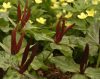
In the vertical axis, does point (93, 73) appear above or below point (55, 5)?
below

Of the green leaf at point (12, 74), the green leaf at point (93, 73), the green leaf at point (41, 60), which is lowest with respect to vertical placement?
the green leaf at point (93, 73)

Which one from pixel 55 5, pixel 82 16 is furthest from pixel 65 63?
pixel 55 5

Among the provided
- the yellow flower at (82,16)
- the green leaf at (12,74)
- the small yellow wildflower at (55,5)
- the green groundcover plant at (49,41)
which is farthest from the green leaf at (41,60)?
the small yellow wildflower at (55,5)

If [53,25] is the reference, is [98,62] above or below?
below

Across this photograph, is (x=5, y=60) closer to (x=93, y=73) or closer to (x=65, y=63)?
(x=65, y=63)

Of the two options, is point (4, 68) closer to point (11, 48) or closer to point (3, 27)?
point (11, 48)

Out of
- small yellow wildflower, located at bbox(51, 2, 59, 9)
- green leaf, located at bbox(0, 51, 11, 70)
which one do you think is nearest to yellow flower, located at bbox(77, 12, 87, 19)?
small yellow wildflower, located at bbox(51, 2, 59, 9)

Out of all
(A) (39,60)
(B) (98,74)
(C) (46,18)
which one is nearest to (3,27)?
(A) (39,60)

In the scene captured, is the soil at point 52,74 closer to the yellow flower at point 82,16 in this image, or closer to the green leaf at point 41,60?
the green leaf at point 41,60
